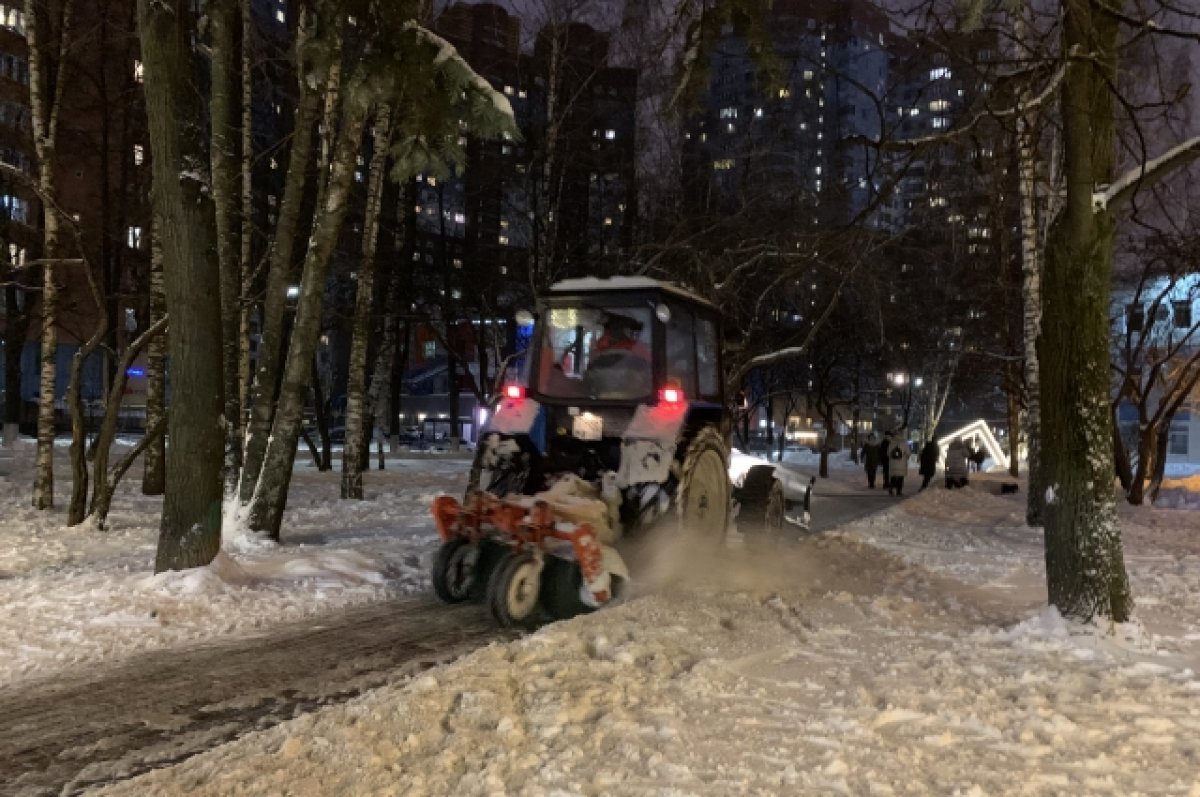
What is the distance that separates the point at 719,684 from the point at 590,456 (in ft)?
13.9

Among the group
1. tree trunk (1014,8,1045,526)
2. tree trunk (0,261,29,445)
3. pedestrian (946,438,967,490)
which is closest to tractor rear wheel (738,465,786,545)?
tree trunk (1014,8,1045,526)

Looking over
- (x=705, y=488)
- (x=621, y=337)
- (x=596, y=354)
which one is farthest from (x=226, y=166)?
(x=705, y=488)

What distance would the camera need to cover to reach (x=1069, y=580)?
6.91 metres

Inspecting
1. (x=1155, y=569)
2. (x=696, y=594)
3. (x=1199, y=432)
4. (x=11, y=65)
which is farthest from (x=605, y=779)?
(x=1199, y=432)

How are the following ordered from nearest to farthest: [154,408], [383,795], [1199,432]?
[383,795], [154,408], [1199,432]

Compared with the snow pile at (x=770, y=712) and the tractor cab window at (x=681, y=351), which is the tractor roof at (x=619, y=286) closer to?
the tractor cab window at (x=681, y=351)

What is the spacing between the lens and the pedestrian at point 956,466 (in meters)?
24.9

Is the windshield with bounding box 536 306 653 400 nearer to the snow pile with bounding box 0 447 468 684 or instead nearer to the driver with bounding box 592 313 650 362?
the driver with bounding box 592 313 650 362

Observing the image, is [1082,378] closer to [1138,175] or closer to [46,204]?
[1138,175]

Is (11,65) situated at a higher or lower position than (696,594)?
higher

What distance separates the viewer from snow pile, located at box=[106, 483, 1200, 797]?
13.4 ft

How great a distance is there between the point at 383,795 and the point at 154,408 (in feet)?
48.5

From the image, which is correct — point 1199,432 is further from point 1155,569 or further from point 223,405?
point 223,405

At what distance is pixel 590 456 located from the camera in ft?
31.2
